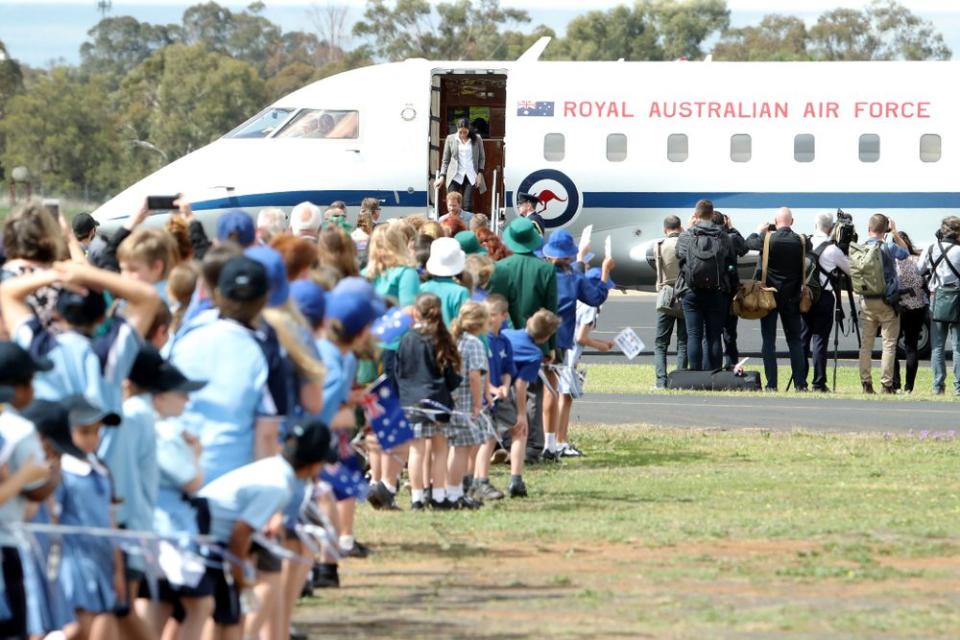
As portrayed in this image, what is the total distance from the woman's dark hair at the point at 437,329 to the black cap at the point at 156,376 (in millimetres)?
5232

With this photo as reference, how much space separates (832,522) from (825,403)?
807 cm

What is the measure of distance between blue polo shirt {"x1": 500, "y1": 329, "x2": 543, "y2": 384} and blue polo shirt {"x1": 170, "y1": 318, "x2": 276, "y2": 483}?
22.8 feet

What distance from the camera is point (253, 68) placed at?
388ft

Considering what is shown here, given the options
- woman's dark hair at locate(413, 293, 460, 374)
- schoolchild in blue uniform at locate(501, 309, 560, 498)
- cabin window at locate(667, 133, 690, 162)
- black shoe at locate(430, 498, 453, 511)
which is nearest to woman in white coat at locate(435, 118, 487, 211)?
cabin window at locate(667, 133, 690, 162)

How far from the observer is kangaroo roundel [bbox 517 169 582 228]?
2830 cm

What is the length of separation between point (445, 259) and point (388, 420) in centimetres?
157

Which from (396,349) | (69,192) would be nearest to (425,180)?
(396,349)

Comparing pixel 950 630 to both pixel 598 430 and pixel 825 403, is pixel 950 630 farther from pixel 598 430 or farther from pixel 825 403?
pixel 825 403

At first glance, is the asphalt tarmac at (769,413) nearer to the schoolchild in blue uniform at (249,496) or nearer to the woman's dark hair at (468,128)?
the woman's dark hair at (468,128)

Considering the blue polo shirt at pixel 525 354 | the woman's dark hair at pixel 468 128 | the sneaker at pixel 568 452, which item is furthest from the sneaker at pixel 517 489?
the woman's dark hair at pixel 468 128

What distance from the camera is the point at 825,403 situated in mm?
20844

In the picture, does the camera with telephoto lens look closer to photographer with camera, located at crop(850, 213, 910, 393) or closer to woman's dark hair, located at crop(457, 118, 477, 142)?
photographer with camera, located at crop(850, 213, 910, 393)

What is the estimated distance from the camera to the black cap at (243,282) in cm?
745

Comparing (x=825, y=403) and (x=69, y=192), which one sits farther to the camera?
(x=69, y=192)
